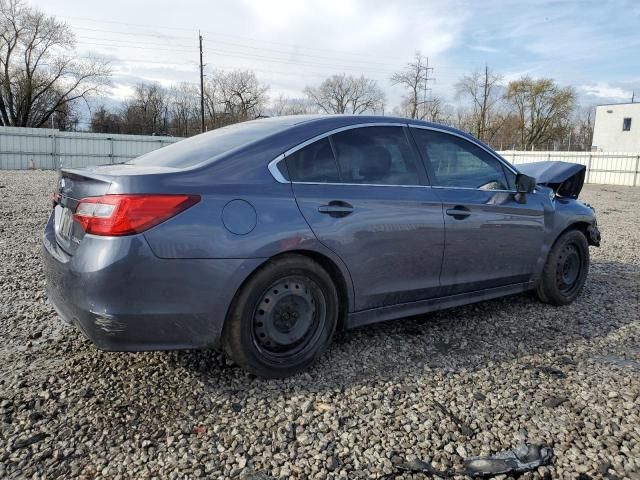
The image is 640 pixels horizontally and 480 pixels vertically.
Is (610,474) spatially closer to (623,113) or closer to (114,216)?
(114,216)

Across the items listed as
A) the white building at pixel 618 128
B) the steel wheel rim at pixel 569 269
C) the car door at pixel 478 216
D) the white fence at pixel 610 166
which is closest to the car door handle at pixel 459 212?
the car door at pixel 478 216

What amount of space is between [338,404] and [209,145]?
5.93 ft

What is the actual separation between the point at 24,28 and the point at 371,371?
55.9 metres

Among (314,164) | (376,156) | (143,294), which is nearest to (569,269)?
(376,156)

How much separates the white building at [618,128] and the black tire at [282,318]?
181 feet

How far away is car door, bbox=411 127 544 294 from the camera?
3.61 meters

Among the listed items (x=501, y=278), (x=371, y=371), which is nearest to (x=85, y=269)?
(x=371, y=371)

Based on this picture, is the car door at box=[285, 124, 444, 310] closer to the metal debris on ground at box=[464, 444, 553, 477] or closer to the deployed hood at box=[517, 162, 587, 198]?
the metal debris on ground at box=[464, 444, 553, 477]

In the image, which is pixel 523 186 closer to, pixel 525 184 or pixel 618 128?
pixel 525 184

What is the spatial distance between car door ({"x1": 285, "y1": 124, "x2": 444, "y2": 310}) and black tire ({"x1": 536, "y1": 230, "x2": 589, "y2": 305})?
150cm

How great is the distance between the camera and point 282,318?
292 cm

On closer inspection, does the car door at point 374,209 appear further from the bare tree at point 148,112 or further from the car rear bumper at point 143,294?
the bare tree at point 148,112

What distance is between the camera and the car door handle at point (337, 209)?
9.70 ft

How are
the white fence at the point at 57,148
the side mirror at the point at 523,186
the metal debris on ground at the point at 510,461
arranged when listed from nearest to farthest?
the metal debris on ground at the point at 510,461
the side mirror at the point at 523,186
the white fence at the point at 57,148
